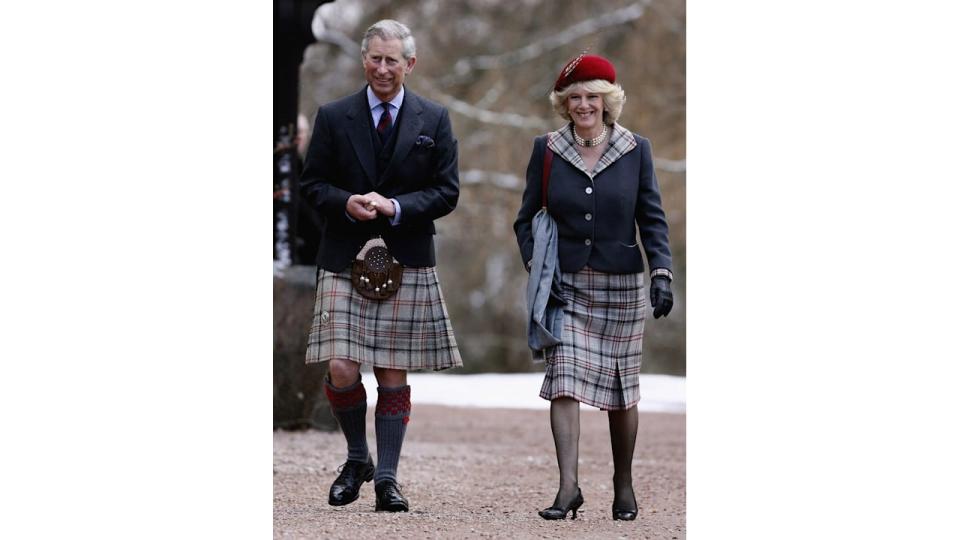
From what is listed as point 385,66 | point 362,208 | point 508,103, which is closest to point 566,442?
point 362,208

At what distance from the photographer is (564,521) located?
21.3 ft

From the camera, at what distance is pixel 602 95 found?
6.62 meters

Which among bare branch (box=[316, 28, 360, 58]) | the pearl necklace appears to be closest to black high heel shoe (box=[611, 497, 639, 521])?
the pearl necklace

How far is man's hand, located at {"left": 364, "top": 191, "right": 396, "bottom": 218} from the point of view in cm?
646

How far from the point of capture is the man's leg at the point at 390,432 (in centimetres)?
655

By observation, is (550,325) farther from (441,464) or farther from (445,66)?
(445,66)

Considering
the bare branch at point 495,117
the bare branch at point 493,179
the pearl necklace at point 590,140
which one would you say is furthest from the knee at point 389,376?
the bare branch at point 493,179

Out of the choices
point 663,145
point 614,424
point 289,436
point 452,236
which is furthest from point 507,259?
point 614,424

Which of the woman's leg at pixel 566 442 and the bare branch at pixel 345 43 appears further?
the bare branch at pixel 345 43

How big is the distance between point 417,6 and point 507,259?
3448mm

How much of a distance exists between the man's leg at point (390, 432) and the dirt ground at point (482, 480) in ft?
0.32

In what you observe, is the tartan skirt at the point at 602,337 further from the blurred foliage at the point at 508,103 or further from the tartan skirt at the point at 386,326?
the blurred foliage at the point at 508,103

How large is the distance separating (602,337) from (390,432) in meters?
1.03

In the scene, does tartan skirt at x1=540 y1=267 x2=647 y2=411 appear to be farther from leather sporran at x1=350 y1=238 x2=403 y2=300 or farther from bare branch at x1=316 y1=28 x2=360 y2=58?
bare branch at x1=316 y1=28 x2=360 y2=58
